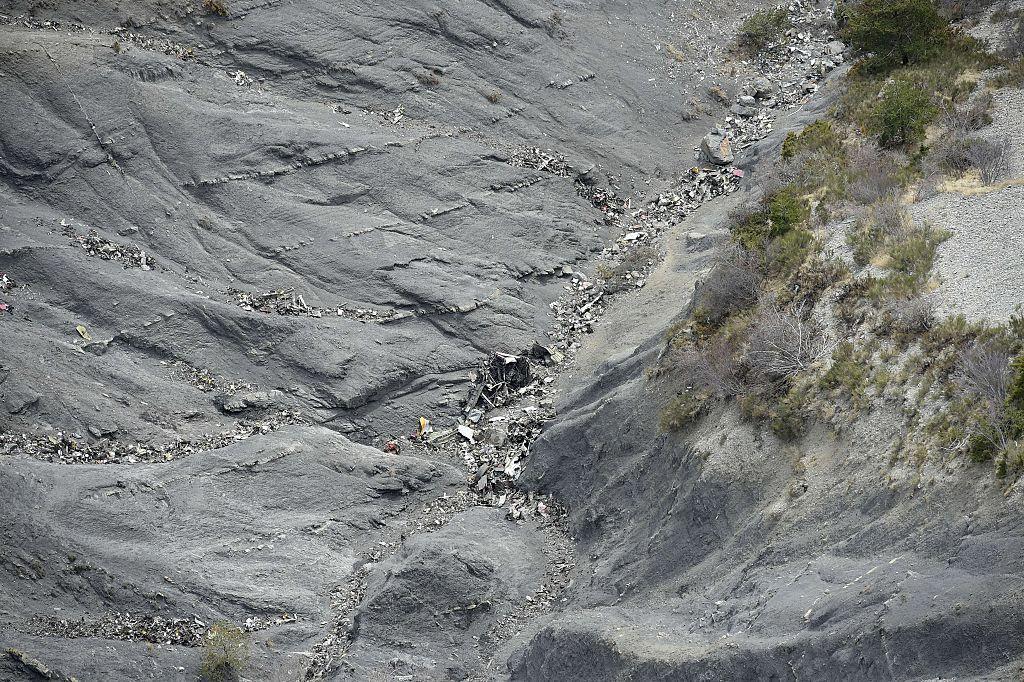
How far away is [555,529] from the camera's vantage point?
889 inches

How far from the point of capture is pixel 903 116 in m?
23.5

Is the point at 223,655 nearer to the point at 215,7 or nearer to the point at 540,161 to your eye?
the point at 540,161

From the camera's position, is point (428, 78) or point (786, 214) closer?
point (786, 214)

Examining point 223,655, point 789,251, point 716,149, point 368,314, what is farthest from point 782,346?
point 716,149

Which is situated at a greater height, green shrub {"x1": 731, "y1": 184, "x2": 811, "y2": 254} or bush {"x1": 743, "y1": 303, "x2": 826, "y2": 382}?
green shrub {"x1": 731, "y1": 184, "x2": 811, "y2": 254}

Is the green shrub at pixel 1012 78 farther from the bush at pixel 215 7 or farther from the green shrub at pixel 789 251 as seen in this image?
the bush at pixel 215 7

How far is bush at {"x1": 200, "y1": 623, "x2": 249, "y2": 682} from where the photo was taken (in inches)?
757

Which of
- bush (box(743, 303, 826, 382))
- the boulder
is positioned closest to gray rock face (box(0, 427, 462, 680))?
bush (box(743, 303, 826, 382))

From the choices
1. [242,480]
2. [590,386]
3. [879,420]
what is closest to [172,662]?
[242,480]

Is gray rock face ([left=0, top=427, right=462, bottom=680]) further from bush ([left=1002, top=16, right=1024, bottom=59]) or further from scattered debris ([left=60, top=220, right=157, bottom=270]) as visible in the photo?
bush ([left=1002, top=16, right=1024, bottom=59])

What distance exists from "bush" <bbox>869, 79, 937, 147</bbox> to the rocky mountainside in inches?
40.0

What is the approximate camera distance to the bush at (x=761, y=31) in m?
39.1

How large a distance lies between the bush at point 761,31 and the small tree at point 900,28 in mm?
10756

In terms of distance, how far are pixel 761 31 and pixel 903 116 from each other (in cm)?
1716
